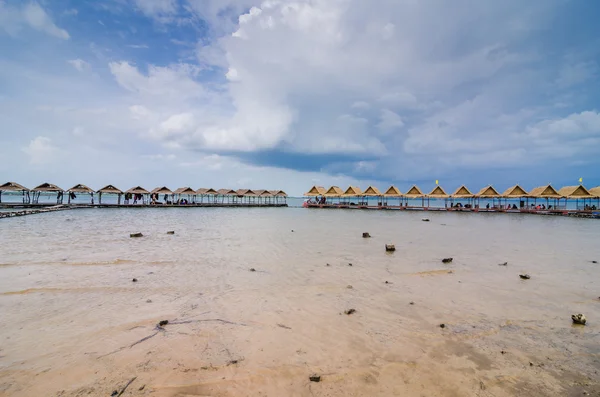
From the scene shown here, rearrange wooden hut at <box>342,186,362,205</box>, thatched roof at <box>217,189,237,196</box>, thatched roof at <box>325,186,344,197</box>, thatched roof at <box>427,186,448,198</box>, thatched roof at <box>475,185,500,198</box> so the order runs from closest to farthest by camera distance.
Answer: thatched roof at <box>475,185,500,198</box> < thatched roof at <box>427,186,448,198</box> < wooden hut at <box>342,186,362,205</box> < thatched roof at <box>325,186,344,197</box> < thatched roof at <box>217,189,237,196</box>

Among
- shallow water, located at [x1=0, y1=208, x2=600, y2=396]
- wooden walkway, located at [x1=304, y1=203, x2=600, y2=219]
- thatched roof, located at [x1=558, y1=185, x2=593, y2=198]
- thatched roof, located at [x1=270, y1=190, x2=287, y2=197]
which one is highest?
thatched roof, located at [x1=270, y1=190, x2=287, y2=197]

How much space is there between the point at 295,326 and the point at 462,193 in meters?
43.7

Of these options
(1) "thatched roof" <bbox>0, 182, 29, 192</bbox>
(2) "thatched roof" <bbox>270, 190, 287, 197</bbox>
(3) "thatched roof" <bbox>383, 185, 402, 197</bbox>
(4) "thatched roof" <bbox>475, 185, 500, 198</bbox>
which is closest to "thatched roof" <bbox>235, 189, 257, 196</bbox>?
(2) "thatched roof" <bbox>270, 190, 287, 197</bbox>

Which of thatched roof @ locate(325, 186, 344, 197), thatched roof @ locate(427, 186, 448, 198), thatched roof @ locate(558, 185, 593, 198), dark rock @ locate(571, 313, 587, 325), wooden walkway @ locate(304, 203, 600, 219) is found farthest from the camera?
thatched roof @ locate(325, 186, 344, 197)

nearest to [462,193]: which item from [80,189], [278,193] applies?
[278,193]

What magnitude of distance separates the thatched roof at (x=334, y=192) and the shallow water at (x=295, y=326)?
40156mm

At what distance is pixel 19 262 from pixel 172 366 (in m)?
8.48

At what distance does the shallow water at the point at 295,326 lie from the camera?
318 centimetres

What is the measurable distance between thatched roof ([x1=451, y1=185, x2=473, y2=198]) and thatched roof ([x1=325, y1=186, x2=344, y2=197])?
17024 millimetres

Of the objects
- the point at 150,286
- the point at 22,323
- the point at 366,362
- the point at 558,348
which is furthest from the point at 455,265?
the point at 22,323

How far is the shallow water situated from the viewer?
3182mm

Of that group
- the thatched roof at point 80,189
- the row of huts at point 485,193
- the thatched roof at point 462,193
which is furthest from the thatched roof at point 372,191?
the thatched roof at point 80,189

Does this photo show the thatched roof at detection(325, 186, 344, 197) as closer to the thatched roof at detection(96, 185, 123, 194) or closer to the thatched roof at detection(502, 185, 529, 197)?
the thatched roof at detection(502, 185, 529, 197)

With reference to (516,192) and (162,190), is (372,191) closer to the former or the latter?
(516,192)
